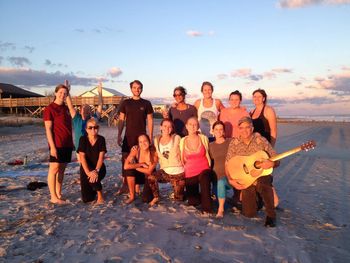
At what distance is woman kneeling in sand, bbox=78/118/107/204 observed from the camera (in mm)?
5434

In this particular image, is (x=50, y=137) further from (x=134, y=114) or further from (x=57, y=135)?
(x=134, y=114)

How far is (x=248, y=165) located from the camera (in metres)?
4.78

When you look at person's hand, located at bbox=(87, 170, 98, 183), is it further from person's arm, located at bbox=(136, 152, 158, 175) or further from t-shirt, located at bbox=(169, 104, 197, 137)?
t-shirt, located at bbox=(169, 104, 197, 137)

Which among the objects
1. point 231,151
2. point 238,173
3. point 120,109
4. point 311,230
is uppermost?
point 120,109

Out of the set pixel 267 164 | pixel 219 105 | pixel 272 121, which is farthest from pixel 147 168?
pixel 272 121

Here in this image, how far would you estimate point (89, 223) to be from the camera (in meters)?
4.43

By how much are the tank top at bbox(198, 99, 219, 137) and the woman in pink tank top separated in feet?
1.75

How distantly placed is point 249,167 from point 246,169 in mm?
53

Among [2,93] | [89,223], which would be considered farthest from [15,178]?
[2,93]

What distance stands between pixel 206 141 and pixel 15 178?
4648mm

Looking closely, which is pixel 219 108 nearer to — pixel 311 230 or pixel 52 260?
pixel 311 230

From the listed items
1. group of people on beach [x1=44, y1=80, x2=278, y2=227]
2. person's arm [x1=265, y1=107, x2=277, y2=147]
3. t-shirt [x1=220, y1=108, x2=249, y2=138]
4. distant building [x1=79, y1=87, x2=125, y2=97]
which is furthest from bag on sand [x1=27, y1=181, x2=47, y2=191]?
distant building [x1=79, y1=87, x2=125, y2=97]

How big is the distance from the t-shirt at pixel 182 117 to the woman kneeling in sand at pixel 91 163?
1.31m

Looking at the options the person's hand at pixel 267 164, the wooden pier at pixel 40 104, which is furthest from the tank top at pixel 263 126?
the wooden pier at pixel 40 104
